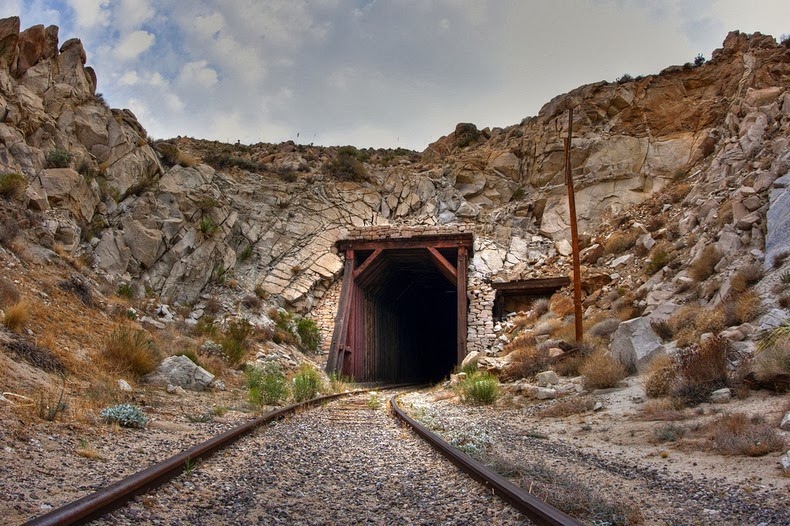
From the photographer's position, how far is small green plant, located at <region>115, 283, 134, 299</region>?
13.7m

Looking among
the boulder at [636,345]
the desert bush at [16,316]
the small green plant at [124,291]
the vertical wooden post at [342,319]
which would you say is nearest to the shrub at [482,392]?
the boulder at [636,345]

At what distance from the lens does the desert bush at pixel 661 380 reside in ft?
25.9

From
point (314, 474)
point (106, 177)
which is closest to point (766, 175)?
point (314, 474)

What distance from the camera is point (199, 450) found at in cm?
464

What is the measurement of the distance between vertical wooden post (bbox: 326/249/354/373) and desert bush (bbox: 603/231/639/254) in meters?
9.77

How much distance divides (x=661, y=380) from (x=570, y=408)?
1.53m

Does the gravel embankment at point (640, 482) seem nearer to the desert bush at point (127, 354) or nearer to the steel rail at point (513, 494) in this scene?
the steel rail at point (513, 494)

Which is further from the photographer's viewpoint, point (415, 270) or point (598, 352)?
point (415, 270)

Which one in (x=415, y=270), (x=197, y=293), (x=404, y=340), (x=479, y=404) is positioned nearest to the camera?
(x=479, y=404)

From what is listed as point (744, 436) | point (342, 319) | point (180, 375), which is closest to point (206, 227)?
point (342, 319)

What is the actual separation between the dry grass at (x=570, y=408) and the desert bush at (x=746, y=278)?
4.16m

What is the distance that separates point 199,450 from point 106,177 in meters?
14.4

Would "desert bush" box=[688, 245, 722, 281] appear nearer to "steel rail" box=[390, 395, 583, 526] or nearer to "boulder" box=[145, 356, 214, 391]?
"steel rail" box=[390, 395, 583, 526]

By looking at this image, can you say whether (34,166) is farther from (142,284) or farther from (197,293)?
(197,293)
